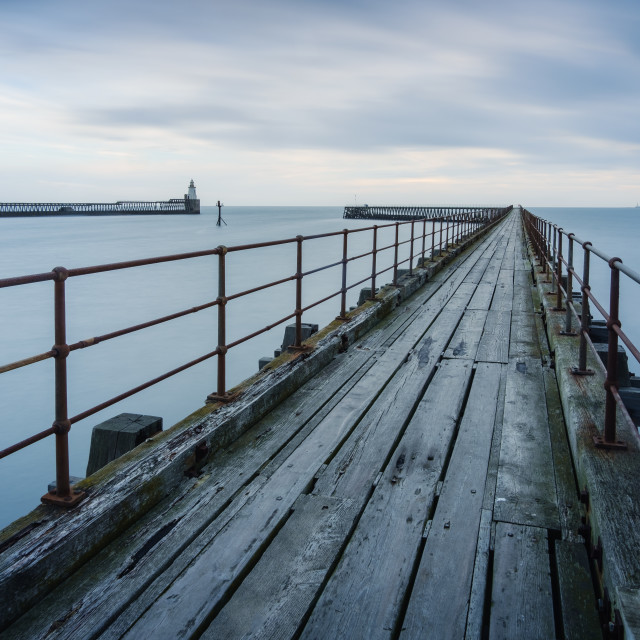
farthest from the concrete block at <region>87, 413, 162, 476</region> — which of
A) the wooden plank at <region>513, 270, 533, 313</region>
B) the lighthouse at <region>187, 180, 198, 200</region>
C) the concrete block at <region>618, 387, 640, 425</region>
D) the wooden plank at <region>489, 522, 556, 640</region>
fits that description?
the lighthouse at <region>187, 180, 198, 200</region>

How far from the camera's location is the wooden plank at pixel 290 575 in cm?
211

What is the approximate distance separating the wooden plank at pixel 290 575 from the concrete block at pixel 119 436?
1.21m

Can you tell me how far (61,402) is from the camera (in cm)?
249

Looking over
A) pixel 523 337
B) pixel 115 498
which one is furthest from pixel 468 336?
pixel 115 498

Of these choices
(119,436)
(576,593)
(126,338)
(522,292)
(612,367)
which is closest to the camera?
(576,593)

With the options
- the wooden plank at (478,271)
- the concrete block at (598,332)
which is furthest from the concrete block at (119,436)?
the wooden plank at (478,271)

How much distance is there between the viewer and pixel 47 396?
15.7 meters

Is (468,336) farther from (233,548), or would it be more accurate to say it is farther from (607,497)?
(233,548)

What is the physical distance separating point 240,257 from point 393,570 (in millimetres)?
41535

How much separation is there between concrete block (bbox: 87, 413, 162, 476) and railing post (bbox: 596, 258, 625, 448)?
2.48m

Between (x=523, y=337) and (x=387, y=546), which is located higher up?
(x=523, y=337)

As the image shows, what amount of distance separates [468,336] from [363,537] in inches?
173

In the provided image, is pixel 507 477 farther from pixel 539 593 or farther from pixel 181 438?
pixel 181 438

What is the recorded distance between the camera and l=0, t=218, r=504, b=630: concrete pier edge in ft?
7.24
